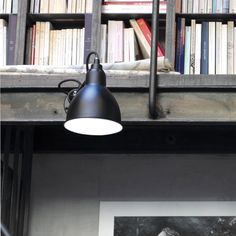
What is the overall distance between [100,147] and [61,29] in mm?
791

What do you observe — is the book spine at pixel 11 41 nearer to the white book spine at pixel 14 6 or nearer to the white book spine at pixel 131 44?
the white book spine at pixel 14 6

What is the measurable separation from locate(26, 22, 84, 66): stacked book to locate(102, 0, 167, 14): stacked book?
21 centimetres

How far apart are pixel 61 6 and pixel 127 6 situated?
15.5 inches

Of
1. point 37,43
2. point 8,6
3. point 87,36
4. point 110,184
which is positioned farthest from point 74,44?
point 110,184

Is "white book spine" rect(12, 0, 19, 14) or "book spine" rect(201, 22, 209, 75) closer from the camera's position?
"book spine" rect(201, 22, 209, 75)

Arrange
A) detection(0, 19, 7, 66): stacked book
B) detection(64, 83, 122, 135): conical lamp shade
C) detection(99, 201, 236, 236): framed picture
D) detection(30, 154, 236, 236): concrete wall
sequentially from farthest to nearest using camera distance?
detection(30, 154, 236, 236): concrete wall → detection(99, 201, 236, 236): framed picture → detection(0, 19, 7, 66): stacked book → detection(64, 83, 122, 135): conical lamp shade

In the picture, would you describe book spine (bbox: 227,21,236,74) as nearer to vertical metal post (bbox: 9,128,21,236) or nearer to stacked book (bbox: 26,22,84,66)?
stacked book (bbox: 26,22,84,66)

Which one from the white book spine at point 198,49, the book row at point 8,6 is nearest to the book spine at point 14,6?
the book row at point 8,6

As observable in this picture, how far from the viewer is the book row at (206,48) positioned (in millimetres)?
3047

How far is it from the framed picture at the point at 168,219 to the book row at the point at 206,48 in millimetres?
866

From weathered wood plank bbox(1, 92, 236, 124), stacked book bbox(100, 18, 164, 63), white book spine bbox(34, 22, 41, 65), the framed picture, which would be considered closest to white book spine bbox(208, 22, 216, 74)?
stacked book bbox(100, 18, 164, 63)

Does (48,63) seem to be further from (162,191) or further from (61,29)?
(162,191)

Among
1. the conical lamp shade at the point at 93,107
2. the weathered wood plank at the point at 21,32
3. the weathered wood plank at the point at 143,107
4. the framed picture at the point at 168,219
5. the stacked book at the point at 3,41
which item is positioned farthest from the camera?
the framed picture at the point at 168,219

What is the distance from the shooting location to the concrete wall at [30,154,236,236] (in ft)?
11.2
